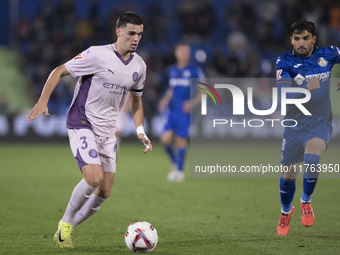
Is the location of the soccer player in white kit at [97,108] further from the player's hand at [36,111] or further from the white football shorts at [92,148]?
Answer: the player's hand at [36,111]

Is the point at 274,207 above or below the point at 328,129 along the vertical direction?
below

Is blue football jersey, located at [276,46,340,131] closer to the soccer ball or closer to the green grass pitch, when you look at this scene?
the green grass pitch

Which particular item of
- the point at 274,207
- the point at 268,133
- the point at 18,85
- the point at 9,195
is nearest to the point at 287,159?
the point at 274,207

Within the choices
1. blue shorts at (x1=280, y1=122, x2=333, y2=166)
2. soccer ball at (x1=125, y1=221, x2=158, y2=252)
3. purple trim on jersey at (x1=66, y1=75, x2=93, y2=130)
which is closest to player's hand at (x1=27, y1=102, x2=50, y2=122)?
purple trim on jersey at (x1=66, y1=75, x2=93, y2=130)

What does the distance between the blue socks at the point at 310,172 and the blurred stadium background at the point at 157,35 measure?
12493mm

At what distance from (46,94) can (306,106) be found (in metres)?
2.74

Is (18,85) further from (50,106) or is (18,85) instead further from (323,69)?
(323,69)

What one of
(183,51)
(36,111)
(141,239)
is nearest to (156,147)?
(183,51)

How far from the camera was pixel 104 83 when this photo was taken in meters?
5.05

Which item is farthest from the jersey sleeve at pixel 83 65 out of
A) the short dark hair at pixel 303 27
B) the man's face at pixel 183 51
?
the man's face at pixel 183 51

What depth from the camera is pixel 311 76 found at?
5.59 metres

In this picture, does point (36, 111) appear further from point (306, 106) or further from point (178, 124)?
point (178, 124)

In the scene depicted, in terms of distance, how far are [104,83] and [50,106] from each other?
14.4m

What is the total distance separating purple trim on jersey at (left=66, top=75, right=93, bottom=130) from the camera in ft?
16.6
